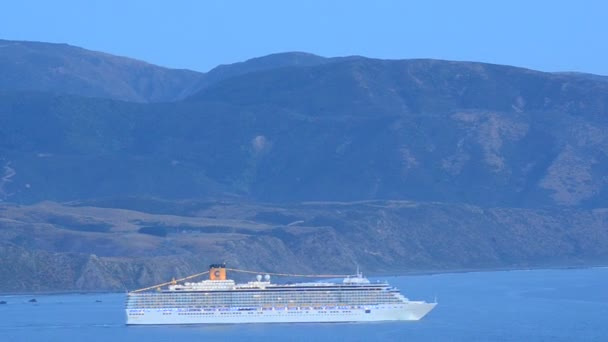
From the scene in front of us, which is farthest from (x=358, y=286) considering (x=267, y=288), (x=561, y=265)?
(x=561, y=265)

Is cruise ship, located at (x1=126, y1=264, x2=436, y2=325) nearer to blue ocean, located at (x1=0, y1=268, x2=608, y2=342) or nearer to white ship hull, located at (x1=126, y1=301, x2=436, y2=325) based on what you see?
white ship hull, located at (x1=126, y1=301, x2=436, y2=325)

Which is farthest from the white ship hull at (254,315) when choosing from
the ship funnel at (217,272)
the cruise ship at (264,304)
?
the ship funnel at (217,272)

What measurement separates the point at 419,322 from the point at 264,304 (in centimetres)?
947

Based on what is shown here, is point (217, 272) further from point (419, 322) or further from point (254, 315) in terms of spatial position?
point (419, 322)

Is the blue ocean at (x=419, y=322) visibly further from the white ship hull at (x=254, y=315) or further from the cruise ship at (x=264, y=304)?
the cruise ship at (x=264, y=304)

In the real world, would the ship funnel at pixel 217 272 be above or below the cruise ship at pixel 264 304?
above

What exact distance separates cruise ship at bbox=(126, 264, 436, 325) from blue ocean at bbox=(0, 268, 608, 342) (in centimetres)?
79

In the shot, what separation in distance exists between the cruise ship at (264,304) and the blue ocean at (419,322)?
785 mm

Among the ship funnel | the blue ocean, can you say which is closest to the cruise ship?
the blue ocean

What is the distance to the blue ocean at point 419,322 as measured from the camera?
98.8 m

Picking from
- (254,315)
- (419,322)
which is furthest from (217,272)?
(419,322)

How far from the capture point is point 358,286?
105250mm

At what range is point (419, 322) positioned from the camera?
351ft

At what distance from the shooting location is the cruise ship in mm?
105188
